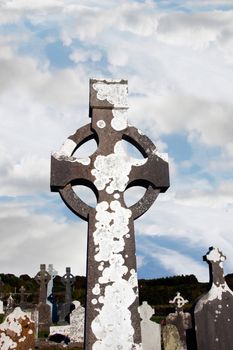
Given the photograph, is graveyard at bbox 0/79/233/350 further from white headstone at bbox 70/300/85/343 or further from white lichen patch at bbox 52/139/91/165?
white headstone at bbox 70/300/85/343

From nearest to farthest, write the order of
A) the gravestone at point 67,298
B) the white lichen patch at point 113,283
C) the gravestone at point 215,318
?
the white lichen patch at point 113,283, the gravestone at point 215,318, the gravestone at point 67,298

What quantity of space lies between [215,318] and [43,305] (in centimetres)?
2158

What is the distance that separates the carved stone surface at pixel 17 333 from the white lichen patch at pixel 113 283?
2492 mm

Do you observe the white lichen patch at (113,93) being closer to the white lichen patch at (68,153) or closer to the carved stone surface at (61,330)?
the white lichen patch at (68,153)

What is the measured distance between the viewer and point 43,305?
2677cm

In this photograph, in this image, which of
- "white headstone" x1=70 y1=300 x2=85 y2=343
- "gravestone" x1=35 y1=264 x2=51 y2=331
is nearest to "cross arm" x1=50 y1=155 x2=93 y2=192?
"white headstone" x1=70 y1=300 x2=85 y2=343

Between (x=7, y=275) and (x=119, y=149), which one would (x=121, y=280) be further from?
(x=7, y=275)

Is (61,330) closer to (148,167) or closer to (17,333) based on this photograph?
(17,333)

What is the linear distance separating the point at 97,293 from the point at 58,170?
1.60m

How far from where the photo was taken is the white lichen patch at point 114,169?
19.8ft

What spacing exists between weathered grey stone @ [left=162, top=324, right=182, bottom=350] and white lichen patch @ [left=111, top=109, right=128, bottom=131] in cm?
805

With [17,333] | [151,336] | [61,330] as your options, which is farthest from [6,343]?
[61,330]

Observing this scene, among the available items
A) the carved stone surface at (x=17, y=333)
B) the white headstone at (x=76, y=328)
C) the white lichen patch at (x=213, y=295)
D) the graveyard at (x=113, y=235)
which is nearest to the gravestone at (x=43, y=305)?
the white headstone at (x=76, y=328)

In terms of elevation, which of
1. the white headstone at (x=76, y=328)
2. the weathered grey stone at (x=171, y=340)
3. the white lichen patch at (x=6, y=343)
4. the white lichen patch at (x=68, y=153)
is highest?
the white lichen patch at (x=68, y=153)
